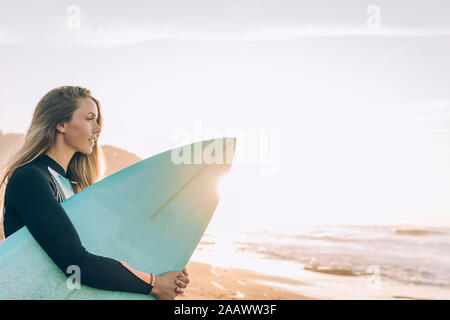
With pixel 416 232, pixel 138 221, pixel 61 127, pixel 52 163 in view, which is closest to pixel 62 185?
pixel 52 163

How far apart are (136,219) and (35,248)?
426 millimetres

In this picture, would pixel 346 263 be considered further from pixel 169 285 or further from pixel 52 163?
pixel 52 163

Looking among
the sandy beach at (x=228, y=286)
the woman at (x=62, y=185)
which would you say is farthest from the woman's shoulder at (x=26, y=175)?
the sandy beach at (x=228, y=286)

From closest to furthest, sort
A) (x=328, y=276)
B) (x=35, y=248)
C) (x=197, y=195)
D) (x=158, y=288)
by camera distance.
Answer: (x=158, y=288) → (x=35, y=248) → (x=197, y=195) → (x=328, y=276)

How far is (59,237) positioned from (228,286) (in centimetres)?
688

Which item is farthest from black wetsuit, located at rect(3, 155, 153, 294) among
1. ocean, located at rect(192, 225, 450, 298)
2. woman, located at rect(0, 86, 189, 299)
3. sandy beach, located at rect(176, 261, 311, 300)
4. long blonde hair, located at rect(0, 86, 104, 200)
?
ocean, located at rect(192, 225, 450, 298)

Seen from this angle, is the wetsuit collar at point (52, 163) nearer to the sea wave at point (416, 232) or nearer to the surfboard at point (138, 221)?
the surfboard at point (138, 221)

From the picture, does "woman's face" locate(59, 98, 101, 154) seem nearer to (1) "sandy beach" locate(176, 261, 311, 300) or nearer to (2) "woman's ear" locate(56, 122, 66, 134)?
(2) "woman's ear" locate(56, 122, 66, 134)

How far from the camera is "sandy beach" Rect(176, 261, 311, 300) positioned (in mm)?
6730

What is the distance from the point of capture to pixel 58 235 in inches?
48.7

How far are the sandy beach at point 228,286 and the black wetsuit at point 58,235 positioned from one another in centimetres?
528
